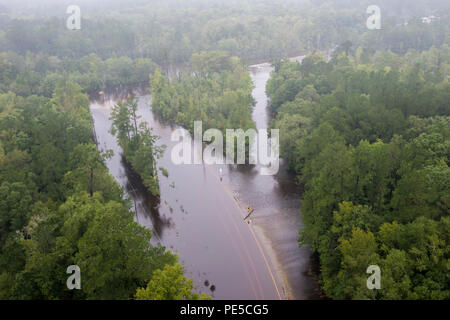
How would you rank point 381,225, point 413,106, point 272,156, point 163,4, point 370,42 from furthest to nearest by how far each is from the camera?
point 163,4, point 370,42, point 272,156, point 413,106, point 381,225

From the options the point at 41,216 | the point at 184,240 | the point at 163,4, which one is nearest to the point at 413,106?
the point at 184,240

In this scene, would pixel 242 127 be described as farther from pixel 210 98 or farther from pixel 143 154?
pixel 143 154

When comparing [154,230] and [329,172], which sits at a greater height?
[329,172]

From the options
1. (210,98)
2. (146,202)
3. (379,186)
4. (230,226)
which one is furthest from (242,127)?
(379,186)

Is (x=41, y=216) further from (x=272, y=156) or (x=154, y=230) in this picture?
(x=272, y=156)

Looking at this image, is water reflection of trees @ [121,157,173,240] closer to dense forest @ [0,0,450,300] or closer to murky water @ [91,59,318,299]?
murky water @ [91,59,318,299]

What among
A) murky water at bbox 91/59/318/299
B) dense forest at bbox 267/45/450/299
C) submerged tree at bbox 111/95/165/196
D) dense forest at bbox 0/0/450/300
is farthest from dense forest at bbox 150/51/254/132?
submerged tree at bbox 111/95/165/196

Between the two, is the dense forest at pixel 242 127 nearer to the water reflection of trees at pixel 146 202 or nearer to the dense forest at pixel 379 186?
the dense forest at pixel 379 186

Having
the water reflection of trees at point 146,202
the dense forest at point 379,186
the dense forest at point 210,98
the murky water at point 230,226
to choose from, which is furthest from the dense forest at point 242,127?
the murky water at point 230,226
